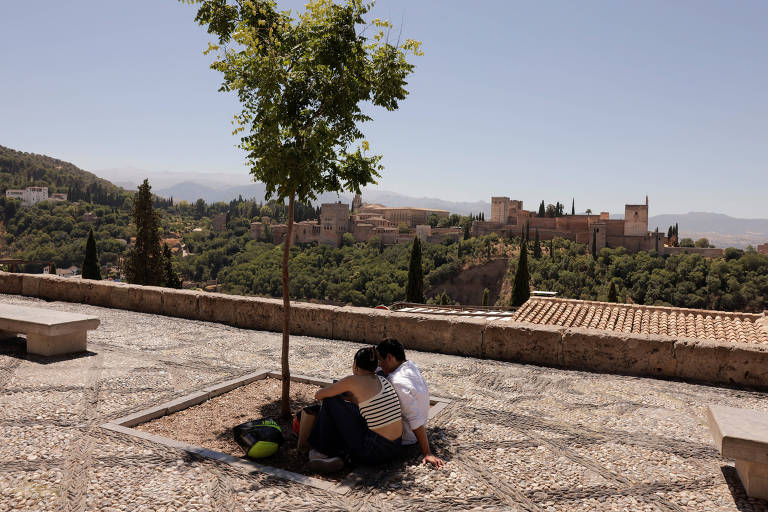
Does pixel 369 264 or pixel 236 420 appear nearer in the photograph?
pixel 236 420

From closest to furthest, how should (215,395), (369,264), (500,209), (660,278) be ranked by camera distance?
(215,395) < (660,278) < (369,264) < (500,209)

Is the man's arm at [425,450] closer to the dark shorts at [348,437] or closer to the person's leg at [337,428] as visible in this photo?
the dark shorts at [348,437]

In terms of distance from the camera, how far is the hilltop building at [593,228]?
78500 mm

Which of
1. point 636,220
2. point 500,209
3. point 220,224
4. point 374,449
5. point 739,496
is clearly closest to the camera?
point 739,496

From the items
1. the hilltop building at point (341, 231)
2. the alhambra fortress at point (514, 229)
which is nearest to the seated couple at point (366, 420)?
the alhambra fortress at point (514, 229)

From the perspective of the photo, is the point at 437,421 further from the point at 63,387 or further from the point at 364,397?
the point at 63,387

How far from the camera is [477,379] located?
17.7 feet

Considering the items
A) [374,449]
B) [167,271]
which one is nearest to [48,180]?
[167,271]

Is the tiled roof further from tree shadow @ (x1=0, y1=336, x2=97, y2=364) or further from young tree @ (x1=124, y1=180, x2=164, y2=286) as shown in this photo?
young tree @ (x1=124, y1=180, x2=164, y2=286)

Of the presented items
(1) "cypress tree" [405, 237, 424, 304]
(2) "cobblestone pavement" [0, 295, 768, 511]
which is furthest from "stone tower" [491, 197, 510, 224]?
(2) "cobblestone pavement" [0, 295, 768, 511]

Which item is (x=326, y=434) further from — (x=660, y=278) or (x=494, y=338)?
(x=660, y=278)

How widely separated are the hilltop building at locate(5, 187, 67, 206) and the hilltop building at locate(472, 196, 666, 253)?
88064mm

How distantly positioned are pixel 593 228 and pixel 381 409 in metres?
83.4

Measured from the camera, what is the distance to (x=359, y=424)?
10.9ft
